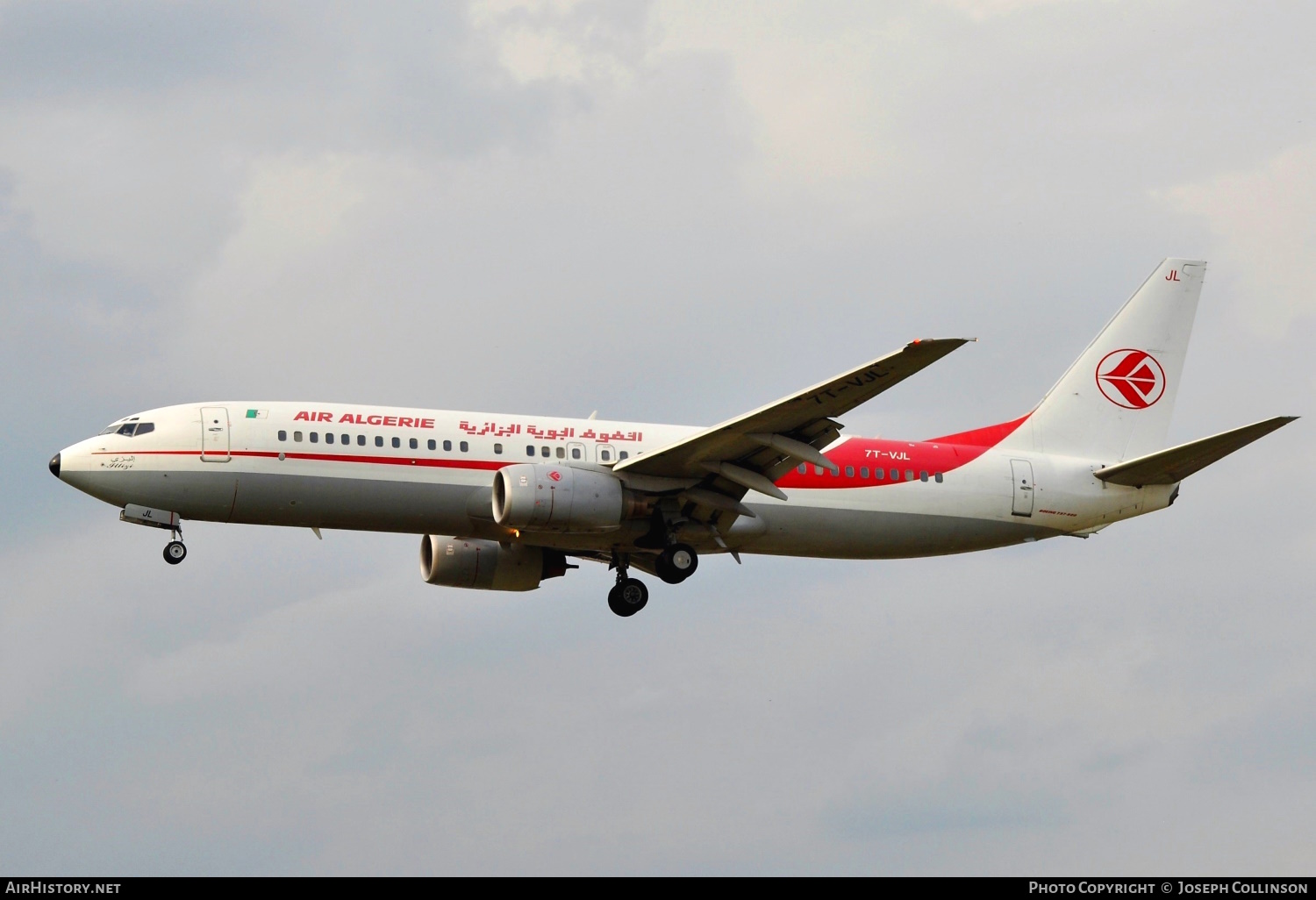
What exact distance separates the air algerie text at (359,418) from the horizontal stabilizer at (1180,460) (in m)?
18.3

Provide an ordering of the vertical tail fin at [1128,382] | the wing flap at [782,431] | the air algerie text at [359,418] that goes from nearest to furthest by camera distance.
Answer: the wing flap at [782,431] → the air algerie text at [359,418] → the vertical tail fin at [1128,382]

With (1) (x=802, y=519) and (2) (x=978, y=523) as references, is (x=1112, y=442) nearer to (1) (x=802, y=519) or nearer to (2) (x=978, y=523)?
(2) (x=978, y=523)

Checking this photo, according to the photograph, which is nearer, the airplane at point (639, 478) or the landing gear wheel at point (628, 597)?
the airplane at point (639, 478)

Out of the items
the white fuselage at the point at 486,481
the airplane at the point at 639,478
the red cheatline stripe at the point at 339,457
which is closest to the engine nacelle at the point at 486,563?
the airplane at the point at 639,478

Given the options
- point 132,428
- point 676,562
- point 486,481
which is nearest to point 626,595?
point 676,562

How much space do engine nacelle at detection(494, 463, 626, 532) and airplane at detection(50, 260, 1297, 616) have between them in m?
A: 0.04

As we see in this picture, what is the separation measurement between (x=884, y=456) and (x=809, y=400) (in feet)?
22.9

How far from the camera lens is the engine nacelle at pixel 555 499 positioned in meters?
39.6

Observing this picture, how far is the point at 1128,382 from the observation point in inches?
1937

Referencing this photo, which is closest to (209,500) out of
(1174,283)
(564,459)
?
(564,459)

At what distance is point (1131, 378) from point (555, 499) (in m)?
18.5

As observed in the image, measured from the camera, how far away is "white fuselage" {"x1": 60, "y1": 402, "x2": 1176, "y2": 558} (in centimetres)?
4006

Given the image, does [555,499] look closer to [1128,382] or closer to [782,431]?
[782,431]

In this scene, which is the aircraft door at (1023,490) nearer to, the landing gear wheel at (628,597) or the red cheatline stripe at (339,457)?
the landing gear wheel at (628,597)
